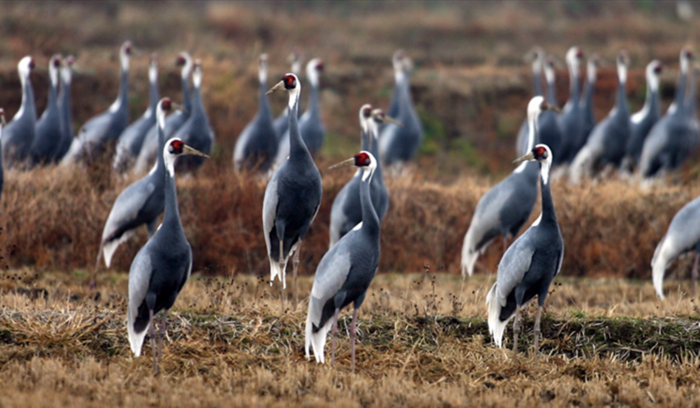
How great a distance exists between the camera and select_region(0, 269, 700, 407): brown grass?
5695mm

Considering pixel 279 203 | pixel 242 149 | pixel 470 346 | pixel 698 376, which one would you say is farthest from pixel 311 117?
pixel 698 376

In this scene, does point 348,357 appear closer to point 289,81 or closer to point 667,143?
point 289,81

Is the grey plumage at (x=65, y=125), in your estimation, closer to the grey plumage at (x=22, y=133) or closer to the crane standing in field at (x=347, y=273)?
the grey plumage at (x=22, y=133)

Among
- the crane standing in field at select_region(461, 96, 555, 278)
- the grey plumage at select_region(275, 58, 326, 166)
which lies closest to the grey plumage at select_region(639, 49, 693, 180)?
the grey plumage at select_region(275, 58, 326, 166)

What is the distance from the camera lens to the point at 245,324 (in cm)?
703

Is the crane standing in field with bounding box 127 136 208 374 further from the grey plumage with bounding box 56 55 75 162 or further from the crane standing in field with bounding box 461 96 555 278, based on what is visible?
the grey plumage with bounding box 56 55 75 162

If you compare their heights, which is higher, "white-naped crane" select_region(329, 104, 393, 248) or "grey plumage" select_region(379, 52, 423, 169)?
"white-naped crane" select_region(329, 104, 393, 248)

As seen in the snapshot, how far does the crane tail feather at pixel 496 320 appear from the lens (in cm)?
680

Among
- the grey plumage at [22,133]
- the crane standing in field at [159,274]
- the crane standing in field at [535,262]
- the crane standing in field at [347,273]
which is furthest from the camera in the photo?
the grey plumage at [22,133]

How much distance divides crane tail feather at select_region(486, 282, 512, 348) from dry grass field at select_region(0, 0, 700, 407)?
0.14 m

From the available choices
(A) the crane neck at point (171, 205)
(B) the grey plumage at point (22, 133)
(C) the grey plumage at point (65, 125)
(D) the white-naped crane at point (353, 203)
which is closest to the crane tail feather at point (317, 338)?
(A) the crane neck at point (171, 205)

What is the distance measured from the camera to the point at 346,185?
29.6ft

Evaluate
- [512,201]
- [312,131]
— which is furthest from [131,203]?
[312,131]

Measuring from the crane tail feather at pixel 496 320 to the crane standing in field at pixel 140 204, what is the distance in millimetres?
3232
